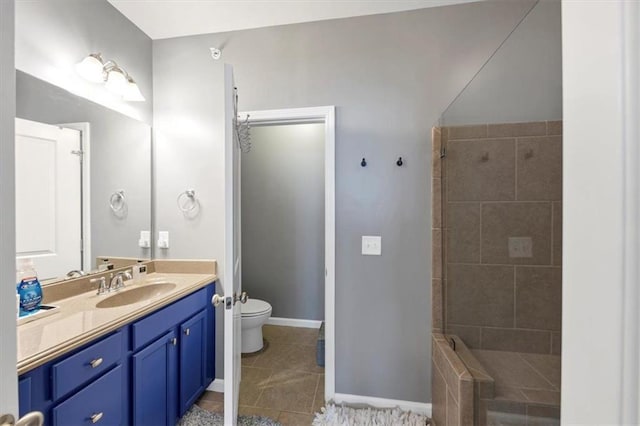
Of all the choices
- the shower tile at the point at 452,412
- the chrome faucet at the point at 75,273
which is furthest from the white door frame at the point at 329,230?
the chrome faucet at the point at 75,273

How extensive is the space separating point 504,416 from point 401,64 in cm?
210

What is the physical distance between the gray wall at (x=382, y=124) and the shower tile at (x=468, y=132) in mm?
168

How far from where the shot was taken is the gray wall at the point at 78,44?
4.44ft

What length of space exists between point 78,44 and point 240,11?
1003 mm

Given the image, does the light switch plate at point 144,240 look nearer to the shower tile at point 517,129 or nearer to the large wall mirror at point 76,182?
the large wall mirror at point 76,182

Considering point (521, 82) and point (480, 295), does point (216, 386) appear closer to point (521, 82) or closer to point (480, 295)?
point (480, 295)

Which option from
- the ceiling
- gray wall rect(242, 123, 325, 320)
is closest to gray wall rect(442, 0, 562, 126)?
the ceiling

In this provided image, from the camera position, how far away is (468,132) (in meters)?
1.61

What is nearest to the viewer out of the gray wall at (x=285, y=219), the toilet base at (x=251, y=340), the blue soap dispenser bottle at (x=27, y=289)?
the blue soap dispenser bottle at (x=27, y=289)

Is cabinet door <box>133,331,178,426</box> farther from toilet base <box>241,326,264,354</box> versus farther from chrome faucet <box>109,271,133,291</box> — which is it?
toilet base <box>241,326,264,354</box>

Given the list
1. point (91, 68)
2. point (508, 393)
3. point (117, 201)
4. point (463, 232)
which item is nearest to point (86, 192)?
point (117, 201)

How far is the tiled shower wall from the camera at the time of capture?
1271mm

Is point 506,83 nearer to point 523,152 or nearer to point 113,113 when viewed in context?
point 523,152

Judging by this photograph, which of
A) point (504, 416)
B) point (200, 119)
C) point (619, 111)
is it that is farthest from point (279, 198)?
point (619, 111)
